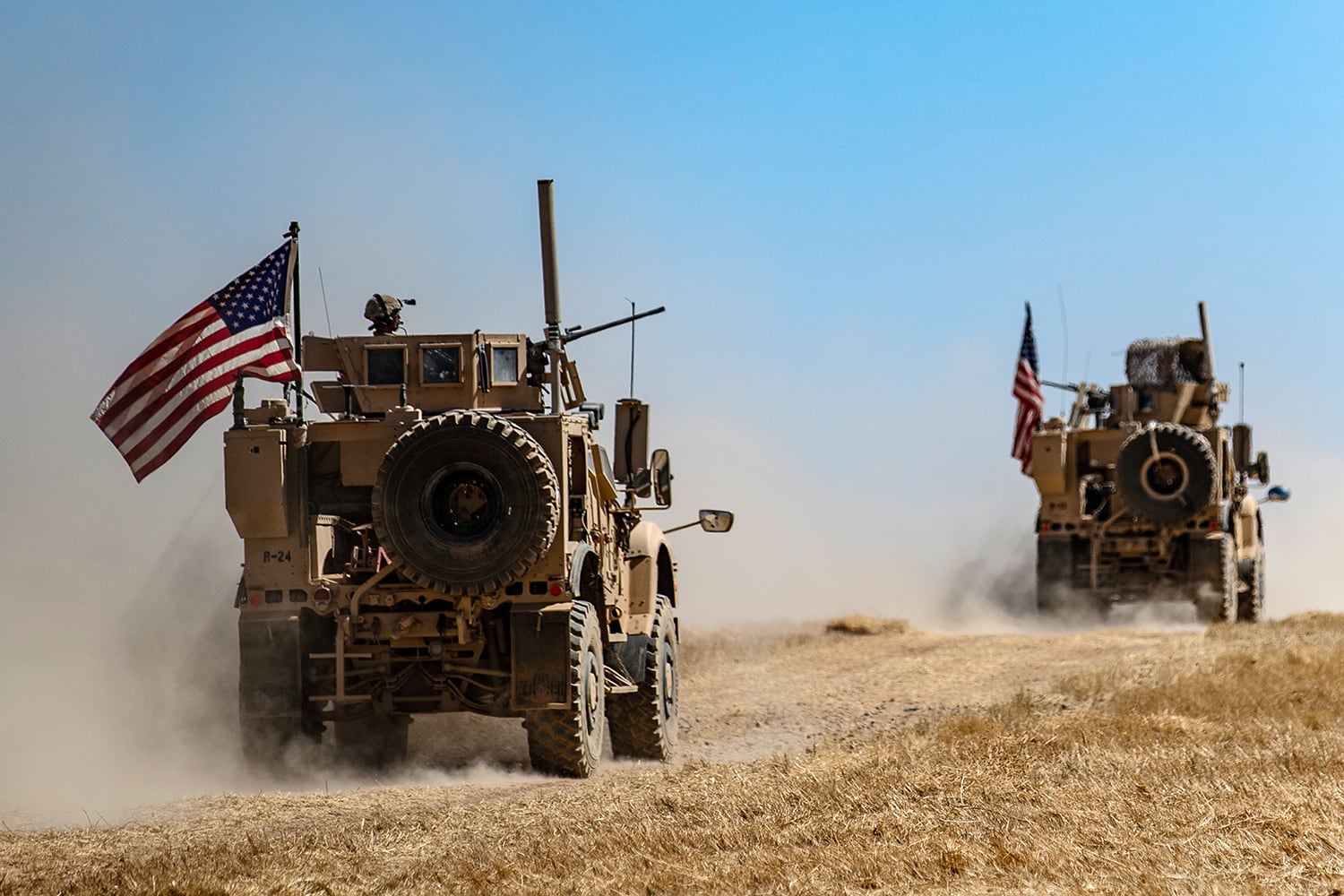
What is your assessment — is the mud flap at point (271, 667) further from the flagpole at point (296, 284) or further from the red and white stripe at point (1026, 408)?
the red and white stripe at point (1026, 408)

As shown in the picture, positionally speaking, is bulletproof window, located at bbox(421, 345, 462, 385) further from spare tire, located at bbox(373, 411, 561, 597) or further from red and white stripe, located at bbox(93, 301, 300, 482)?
spare tire, located at bbox(373, 411, 561, 597)

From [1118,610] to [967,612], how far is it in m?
3.32

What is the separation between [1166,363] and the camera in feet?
85.7

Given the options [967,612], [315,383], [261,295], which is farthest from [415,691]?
[967,612]

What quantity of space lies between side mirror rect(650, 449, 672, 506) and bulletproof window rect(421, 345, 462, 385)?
1727mm

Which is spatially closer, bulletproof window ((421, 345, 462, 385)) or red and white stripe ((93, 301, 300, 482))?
bulletproof window ((421, 345, 462, 385))

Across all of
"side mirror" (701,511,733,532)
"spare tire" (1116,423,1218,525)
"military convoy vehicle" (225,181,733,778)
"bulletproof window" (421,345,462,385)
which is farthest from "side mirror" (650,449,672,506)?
"spare tire" (1116,423,1218,525)

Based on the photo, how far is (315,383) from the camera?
510 inches

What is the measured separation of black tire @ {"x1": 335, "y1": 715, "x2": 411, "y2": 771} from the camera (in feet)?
41.2

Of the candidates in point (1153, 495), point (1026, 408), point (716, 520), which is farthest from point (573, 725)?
point (1026, 408)

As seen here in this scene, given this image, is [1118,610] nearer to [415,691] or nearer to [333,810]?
[415,691]

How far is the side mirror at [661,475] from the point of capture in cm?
1380

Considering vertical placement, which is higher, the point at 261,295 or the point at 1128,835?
the point at 261,295

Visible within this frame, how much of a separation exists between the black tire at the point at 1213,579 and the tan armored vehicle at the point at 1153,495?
0.05 feet
